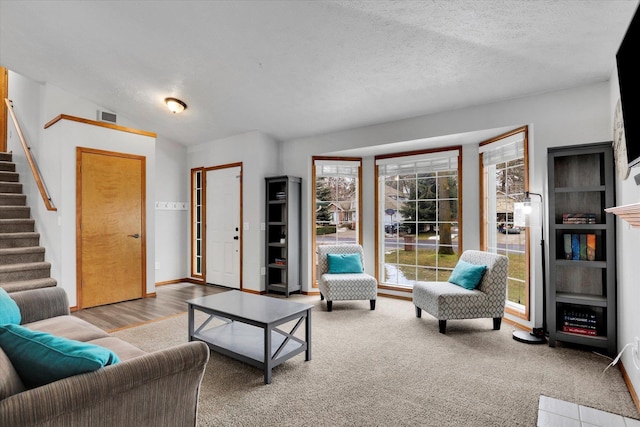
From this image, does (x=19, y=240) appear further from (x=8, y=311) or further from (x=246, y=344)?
(x=246, y=344)

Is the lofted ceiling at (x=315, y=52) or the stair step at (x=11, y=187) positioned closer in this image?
Answer: the lofted ceiling at (x=315, y=52)

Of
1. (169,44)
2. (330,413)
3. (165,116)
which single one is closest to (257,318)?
(330,413)

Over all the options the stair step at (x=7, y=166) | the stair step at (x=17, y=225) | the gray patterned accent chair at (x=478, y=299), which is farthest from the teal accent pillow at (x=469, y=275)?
the stair step at (x=7, y=166)

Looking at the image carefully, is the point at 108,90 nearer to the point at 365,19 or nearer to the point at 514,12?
the point at 365,19

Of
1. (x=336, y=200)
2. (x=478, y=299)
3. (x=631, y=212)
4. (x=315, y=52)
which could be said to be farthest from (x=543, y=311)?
(x=315, y=52)

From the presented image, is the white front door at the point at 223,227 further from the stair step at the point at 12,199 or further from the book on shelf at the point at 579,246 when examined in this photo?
the book on shelf at the point at 579,246

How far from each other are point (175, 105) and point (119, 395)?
14.0 feet

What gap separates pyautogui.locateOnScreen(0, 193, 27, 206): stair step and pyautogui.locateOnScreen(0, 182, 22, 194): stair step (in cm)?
20

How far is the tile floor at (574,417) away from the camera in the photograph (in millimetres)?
2049

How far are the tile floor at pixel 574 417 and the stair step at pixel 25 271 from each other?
530cm

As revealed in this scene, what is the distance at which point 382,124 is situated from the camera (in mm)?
4758

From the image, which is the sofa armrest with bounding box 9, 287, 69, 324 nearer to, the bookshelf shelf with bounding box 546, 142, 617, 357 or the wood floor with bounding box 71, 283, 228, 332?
the wood floor with bounding box 71, 283, 228, 332

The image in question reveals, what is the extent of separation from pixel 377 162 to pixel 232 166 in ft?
7.89

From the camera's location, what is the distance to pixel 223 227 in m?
5.89
